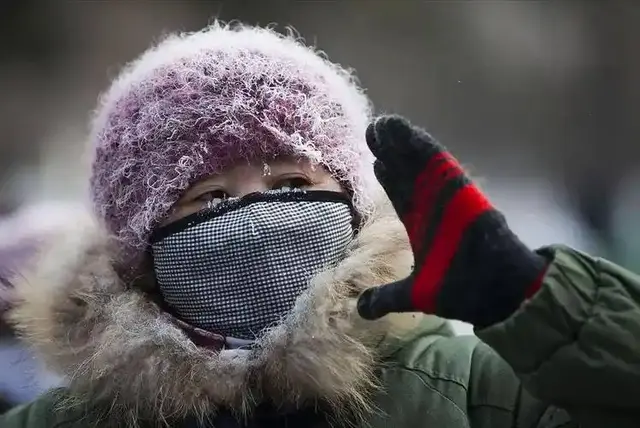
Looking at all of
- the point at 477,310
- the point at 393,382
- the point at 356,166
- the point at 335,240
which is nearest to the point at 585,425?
the point at 477,310

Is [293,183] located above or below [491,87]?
below

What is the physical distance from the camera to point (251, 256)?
940mm

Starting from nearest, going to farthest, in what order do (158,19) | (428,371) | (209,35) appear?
1. (428,371)
2. (209,35)
3. (158,19)

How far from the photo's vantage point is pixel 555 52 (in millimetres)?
2053

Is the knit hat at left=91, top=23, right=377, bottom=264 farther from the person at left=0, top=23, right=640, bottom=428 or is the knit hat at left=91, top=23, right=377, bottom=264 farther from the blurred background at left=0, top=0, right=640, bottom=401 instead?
the blurred background at left=0, top=0, right=640, bottom=401

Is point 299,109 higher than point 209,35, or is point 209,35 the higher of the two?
point 209,35

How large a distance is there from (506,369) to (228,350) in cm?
31

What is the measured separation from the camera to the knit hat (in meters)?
1.03

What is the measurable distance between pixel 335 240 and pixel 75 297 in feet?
1.15

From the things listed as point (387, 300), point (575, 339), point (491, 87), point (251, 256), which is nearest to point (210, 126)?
point (251, 256)

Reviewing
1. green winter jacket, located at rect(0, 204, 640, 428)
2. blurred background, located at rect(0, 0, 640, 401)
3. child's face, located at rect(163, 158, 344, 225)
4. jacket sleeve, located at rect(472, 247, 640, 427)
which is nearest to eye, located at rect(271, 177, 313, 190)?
child's face, located at rect(163, 158, 344, 225)

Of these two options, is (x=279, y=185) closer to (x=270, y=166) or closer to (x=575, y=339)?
(x=270, y=166)

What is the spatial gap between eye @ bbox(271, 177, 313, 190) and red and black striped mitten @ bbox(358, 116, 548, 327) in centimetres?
26

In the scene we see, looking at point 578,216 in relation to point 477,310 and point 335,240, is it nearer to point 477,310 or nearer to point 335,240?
point 335,240
